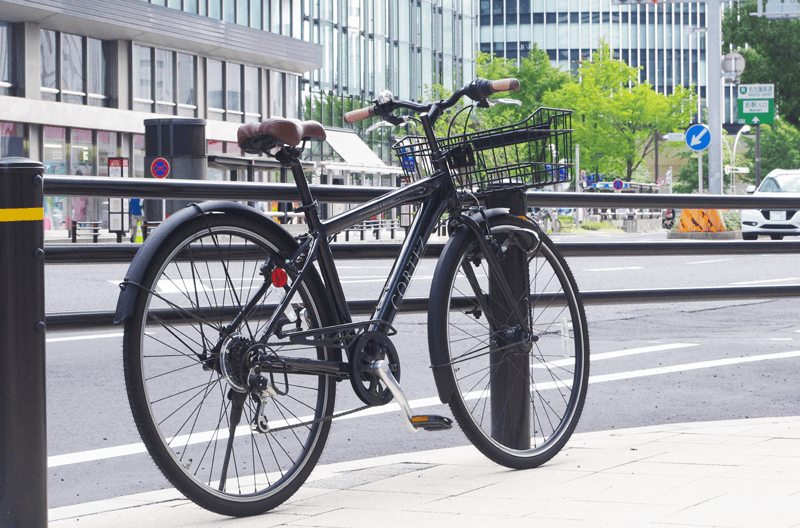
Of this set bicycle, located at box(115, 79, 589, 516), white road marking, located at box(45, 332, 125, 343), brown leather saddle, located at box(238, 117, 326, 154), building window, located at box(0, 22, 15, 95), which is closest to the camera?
bicycle, located at box(115, 79, 589, 516)

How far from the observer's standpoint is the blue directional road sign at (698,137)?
2586 cm

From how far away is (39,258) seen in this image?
Result: 291 cm

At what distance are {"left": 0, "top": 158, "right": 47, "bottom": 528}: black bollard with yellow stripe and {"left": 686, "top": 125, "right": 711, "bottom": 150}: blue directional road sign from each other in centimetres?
2430

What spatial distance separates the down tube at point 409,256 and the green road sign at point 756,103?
92.1 ft

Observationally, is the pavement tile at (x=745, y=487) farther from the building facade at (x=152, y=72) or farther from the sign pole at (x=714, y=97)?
the building facade at (x=152, y=72)

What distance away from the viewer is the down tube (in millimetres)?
3857

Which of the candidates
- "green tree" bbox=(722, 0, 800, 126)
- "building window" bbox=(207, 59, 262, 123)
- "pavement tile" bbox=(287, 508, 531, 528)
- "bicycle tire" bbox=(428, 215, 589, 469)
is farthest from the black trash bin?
"green tree" bbox=(722, 0, 800, 126)

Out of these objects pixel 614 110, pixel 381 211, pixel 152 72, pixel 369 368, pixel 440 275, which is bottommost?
pixel 369 368

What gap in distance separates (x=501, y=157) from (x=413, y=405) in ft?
8.23

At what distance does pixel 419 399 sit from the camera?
6609 millimetres

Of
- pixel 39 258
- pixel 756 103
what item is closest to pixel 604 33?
pixel 756 103

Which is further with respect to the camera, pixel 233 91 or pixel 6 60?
pixel 233 91

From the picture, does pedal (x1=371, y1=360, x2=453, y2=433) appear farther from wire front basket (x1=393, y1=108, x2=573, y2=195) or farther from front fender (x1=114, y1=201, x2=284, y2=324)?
wire front basket (x1=393, y1=108, x2=573, y2=195)

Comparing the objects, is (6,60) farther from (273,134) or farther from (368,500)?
(368,500)
